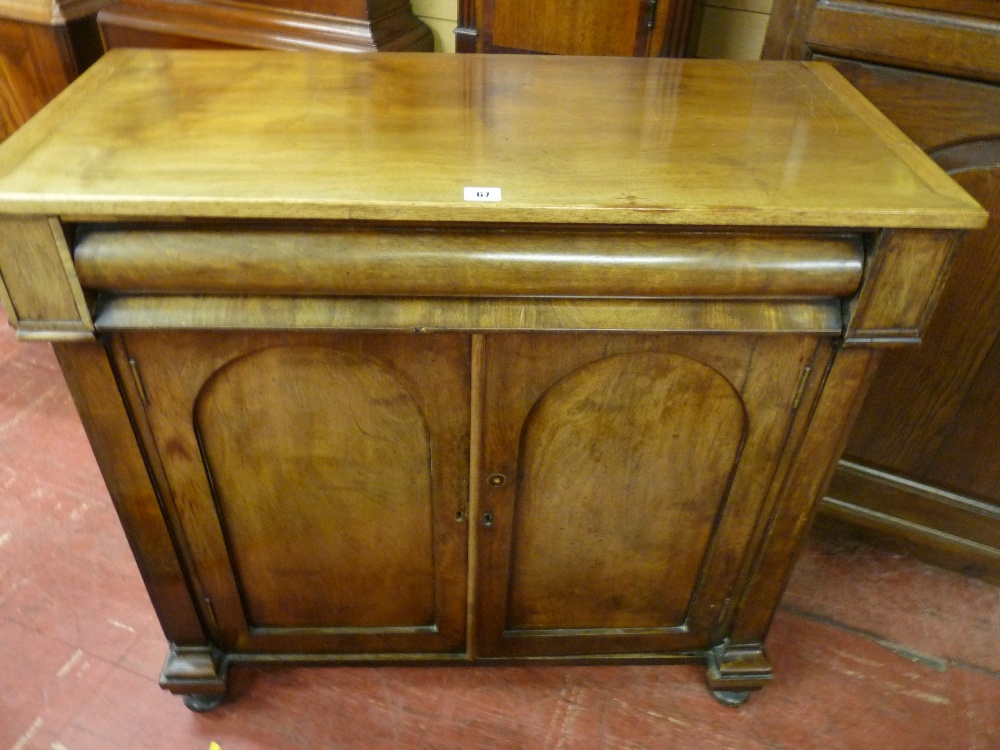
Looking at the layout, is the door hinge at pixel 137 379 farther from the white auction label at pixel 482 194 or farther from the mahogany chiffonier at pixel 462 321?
the white auction label at pixel 482 194

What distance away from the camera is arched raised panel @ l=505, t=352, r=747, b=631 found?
3.38ft

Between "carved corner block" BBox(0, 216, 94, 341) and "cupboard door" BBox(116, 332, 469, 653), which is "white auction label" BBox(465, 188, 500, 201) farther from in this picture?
"carved corner block" BBox(0, 216, 94, 341)

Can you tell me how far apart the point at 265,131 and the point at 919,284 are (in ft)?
2.72

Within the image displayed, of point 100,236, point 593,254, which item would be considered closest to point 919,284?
point 593,254

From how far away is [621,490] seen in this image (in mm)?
1145

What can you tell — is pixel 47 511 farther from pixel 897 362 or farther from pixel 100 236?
pixel 897 362

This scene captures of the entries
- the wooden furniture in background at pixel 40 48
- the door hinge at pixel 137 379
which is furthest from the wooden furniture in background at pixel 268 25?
the door hinge at pixel 137 379

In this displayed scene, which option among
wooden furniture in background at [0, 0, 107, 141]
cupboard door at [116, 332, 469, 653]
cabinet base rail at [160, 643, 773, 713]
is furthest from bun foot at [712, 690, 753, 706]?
wooden furniture in background at [0, 0, 107, 141]

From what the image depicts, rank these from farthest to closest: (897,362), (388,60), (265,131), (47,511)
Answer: (47,511) < (897,362) < (388,60) < (265,131)

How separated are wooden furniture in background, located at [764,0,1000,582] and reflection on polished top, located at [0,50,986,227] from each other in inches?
3.5

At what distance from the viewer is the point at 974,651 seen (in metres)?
1.54

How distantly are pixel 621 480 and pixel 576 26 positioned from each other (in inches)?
34.1

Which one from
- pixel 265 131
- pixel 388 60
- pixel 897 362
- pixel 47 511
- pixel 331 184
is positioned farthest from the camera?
pixel 47 511

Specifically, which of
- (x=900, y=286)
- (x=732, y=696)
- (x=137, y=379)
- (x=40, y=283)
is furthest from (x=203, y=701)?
(x=900, y=286)
